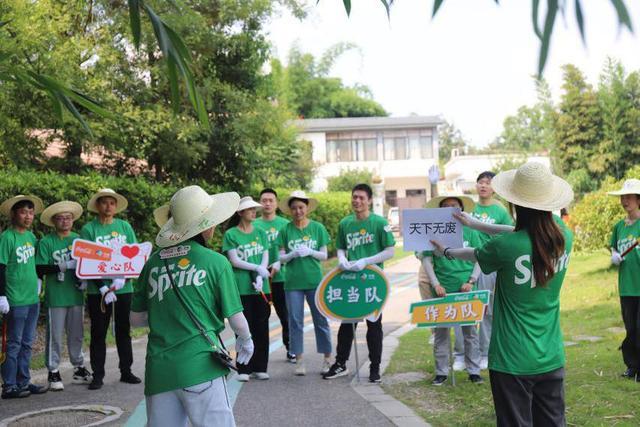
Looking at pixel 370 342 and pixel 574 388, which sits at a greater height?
pixel 370 342

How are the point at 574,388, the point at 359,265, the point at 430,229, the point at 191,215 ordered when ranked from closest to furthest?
the point at 191,215, the point at 430,229, the point at 574,388, the point at 359,265

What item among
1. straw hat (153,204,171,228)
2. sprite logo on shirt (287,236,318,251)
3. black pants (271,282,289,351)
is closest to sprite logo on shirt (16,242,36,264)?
straw hat (153,204,171,228)

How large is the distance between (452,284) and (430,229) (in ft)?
6.88

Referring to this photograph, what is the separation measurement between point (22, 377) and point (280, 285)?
344 centimetres

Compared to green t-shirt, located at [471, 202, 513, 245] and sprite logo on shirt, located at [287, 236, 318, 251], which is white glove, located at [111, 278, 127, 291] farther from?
green t-shirt, located at [471, 202, 513, 245]

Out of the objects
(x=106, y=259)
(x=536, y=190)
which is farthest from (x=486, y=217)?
(x=106, y=259)

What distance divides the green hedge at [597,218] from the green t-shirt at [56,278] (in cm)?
1114

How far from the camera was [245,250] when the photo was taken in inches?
311

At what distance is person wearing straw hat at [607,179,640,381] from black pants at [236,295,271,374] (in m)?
3.77

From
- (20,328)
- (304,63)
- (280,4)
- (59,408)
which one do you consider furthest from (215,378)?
(304,63)

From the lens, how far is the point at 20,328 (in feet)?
23.1

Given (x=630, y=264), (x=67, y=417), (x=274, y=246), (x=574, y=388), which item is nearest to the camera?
(x=67, y=417)

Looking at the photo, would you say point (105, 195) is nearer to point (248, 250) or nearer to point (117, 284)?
point (117, 284)

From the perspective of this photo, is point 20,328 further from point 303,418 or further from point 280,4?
point 280,4
